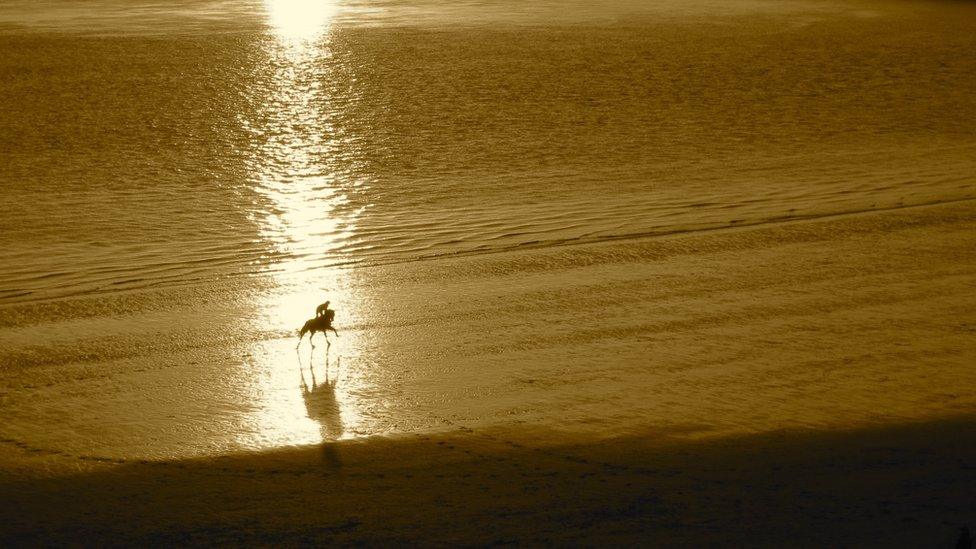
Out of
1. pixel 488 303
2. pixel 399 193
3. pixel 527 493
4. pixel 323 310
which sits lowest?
pixel 527 493

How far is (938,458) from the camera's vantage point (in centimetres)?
509

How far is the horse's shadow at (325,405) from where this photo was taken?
17.3 feet

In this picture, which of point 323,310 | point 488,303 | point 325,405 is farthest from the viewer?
point 488,303

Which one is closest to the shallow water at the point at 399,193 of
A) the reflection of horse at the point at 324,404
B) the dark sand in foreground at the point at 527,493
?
the reflection of horse at the point at 324,404

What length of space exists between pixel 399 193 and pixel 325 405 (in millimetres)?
4477

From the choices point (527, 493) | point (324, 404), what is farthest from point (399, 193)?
point (527, 493)

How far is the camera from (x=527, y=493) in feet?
15.8

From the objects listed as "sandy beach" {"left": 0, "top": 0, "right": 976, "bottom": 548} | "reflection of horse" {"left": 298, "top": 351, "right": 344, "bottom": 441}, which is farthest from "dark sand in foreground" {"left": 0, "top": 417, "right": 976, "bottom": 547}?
"reflection of horse" {"left": 298, "top": 351, "right": 344, "bottom": 441}

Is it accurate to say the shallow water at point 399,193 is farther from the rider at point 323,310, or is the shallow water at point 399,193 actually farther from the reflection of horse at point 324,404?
the rider at point 323,310

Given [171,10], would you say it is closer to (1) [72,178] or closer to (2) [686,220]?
(1) [72,178]

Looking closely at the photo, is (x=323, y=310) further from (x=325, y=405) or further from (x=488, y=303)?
(x=488, y=303)

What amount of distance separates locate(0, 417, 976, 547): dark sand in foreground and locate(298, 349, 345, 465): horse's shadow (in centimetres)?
4

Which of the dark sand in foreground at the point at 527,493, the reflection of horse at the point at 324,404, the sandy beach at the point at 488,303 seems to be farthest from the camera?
the reflection of horse at the point at 324,404

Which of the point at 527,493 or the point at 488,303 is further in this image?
the point at 488,303
